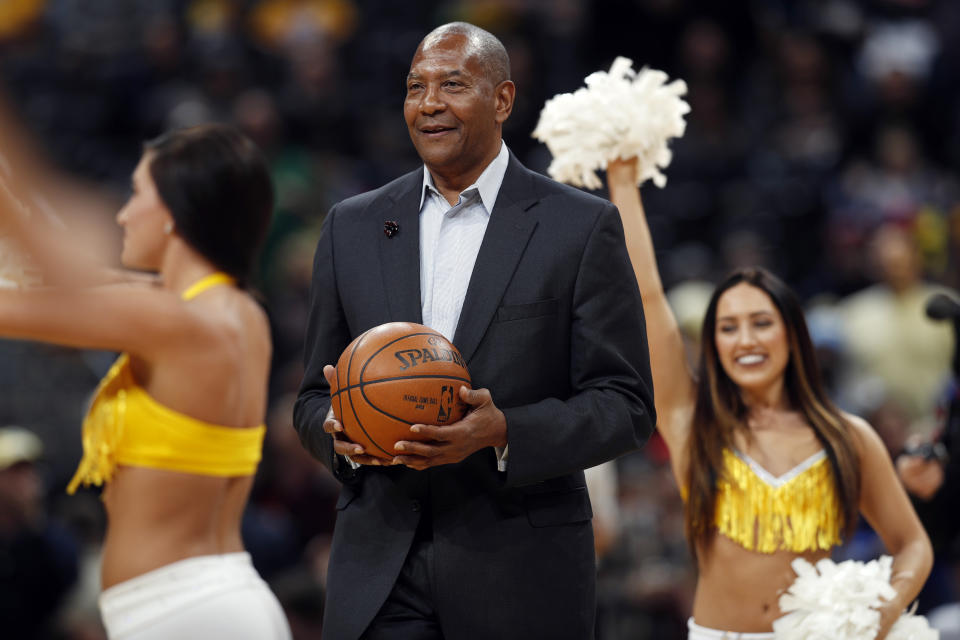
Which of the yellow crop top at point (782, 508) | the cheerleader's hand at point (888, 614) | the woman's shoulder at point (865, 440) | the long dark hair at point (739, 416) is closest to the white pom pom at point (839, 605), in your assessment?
the cheerleader's hand at point (888, 614)

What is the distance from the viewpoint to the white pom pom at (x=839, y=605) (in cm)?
365

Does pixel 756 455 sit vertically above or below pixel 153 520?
above

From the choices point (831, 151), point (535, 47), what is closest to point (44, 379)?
point (535, 47)

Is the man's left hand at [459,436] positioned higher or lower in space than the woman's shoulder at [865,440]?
higher

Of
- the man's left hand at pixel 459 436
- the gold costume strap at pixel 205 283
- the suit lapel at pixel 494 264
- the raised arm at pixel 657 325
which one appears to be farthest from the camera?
the raised arm at pixel 657 325

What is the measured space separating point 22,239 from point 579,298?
1.35 meters

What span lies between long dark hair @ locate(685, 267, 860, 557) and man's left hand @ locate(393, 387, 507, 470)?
147 centimetres

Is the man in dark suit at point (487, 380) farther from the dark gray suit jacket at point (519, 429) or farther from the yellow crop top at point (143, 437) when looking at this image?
the yellow crop top at point (143, 437)

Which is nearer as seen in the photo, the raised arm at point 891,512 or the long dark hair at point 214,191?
the long dark hair at point 214,191

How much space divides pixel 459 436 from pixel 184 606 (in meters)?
1.14

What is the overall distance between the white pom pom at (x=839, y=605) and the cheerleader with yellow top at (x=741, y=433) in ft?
0.15

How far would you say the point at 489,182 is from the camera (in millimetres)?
3059

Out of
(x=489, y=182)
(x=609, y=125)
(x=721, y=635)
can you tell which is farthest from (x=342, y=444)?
(x=721, y=635)

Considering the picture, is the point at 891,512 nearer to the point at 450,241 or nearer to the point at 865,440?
the point at 865,440
